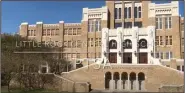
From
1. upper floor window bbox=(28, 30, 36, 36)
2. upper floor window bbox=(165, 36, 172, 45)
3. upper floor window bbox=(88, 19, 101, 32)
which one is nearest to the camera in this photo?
upper floor window bbox=(165, 36, 172, 45)

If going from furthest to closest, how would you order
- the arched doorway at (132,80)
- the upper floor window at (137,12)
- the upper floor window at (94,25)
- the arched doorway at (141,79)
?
the upper floor window at (94,25)
the upper floor window at (137,12)
the arched doorway at (132,80)
the arched doorway at (141,79)

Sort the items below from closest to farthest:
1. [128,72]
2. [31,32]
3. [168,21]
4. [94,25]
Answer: [128,72], [168,21], [94,25], [31,32]

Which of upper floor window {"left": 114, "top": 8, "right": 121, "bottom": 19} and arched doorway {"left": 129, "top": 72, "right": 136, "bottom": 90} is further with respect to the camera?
upper floor window {"left": 114, "top": 8, "right": 121, "bottom": 19}

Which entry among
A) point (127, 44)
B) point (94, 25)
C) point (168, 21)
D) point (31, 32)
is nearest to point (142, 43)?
point (127, 44)

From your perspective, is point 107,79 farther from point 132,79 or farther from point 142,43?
point 142,43

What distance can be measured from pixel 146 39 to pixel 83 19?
33.5ft

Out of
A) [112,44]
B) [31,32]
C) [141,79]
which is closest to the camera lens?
[141,79]

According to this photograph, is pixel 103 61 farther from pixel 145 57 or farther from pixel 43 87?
pixel 43 87

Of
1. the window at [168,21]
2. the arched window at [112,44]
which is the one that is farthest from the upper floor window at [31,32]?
the window at [168,21]

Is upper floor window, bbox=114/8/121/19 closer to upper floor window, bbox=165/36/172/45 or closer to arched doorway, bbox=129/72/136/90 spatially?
upper floor window, bbox=165/36/172/45

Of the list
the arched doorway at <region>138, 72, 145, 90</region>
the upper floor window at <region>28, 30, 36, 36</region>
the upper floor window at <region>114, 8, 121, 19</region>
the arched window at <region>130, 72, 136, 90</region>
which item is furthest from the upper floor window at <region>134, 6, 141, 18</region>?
the upper floor window at <region>28, 30, 36, 36</region>

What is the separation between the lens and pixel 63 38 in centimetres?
4953

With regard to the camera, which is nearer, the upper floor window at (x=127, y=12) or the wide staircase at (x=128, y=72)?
the wide staircase at (x=128, y=72)

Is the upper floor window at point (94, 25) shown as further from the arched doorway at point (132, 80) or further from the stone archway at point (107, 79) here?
the arched doorway at point (132, 80)
